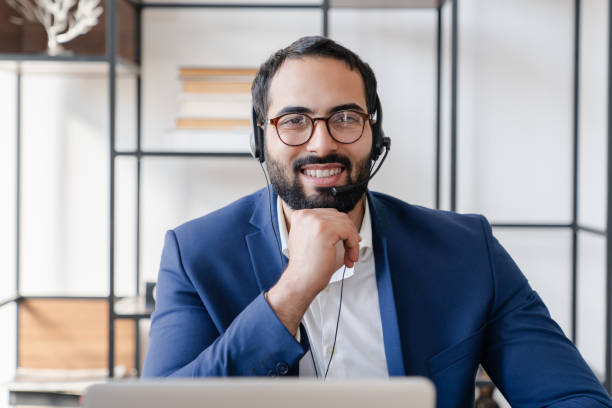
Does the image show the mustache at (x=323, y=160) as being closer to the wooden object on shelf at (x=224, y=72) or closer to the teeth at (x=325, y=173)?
the teeth at (x=325, y=173)

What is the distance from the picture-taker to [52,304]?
243 centimetres

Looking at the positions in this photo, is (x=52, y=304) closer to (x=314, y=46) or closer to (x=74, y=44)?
(x=74, y=44)

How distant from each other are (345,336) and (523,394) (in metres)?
0.33

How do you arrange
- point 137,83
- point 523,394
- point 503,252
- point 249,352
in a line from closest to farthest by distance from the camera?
→ 1. point 249,352
2. point 523,394
3. point 503,252
4. point 137,83

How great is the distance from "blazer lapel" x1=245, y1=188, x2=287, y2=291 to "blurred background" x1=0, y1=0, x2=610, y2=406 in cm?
120

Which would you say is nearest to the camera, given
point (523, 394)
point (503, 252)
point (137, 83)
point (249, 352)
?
point (249, 352)

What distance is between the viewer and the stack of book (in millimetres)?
2201

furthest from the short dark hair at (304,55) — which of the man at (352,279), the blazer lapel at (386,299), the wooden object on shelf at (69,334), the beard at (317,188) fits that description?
the wooden object on shelf at (69,334)

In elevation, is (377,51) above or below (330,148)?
above

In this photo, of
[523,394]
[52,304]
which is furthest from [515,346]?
[52,304]

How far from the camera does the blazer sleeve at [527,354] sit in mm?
1059

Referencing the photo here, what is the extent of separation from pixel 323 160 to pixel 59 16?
5.10 feet

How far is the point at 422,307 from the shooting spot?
3.75 feet

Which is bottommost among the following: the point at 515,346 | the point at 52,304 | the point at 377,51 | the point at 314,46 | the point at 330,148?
the point at 52,304
